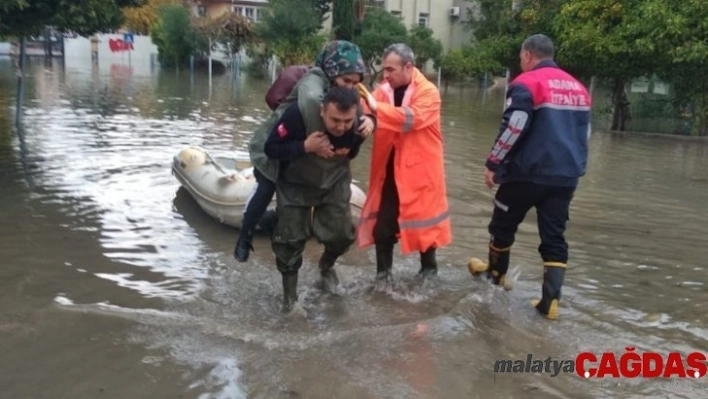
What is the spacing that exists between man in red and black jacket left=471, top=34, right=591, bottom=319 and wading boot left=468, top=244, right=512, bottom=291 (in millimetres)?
411

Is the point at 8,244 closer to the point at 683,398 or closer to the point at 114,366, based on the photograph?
the point at 114,366

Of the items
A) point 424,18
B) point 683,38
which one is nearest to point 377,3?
point 424,18

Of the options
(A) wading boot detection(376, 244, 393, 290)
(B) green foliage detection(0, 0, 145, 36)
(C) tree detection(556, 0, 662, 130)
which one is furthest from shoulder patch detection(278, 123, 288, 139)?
(C) tree detection(556, 0, 662, 130)

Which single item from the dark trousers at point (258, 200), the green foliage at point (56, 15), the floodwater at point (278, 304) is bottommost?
the floodwater at point (278, 304)

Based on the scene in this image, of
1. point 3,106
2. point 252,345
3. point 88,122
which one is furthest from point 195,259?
point 3,106

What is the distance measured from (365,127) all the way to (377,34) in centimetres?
3288

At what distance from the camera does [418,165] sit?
199 inches

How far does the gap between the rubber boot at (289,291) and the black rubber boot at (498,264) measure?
1515 millimetres

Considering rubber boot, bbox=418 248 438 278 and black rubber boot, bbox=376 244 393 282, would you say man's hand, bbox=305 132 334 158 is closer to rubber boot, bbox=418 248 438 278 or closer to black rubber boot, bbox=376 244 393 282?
black rubber boot, bbox=376 244 393 282

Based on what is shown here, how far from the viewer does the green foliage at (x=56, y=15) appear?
8408 millimetres

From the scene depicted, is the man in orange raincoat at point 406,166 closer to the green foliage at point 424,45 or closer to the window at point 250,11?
the green foliage at point 424,45

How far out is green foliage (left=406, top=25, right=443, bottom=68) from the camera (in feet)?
128

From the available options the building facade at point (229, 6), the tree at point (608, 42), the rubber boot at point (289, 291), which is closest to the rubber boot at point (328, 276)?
the rubber boot at point (289, 291)

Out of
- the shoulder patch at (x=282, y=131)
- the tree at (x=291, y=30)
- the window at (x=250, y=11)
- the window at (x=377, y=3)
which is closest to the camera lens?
the shoulder patch at (x=282, y=131)
